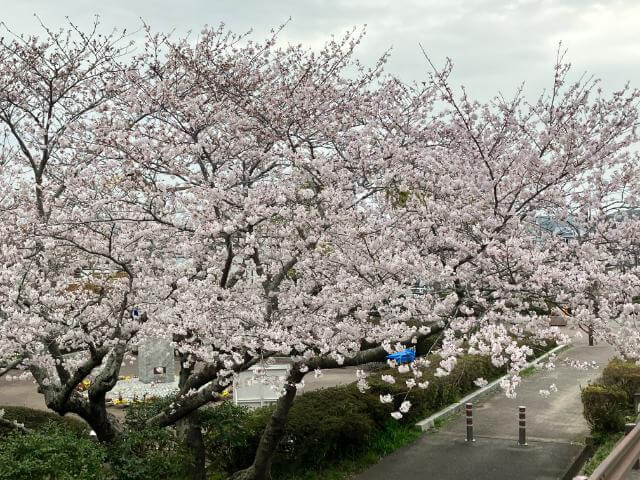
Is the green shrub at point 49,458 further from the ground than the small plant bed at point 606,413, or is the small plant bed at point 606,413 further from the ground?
the green shrub at point 49,458

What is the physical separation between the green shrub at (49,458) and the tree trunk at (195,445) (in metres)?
2.18

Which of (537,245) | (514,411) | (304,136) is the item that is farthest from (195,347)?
(514,411)

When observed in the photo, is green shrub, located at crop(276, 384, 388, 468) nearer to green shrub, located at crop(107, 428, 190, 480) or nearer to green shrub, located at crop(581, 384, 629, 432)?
green shrub, located at crop(107, 428, 190, 480)

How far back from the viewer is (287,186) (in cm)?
764

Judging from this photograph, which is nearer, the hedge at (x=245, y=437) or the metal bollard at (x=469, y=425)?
the hedge at (x=245, y=437)

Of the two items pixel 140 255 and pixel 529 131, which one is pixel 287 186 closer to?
pixel 140 255

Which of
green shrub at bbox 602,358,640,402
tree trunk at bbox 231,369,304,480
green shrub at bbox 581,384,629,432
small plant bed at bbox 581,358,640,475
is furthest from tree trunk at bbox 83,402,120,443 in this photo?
green shrub at bbox 602,358,640,402

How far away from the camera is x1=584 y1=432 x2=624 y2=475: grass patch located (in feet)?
32.5

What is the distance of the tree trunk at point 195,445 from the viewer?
30.0 ft

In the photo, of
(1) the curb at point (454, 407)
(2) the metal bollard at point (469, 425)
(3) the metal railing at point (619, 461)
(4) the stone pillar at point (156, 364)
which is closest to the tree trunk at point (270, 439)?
(1) the curb at point (454, 407)

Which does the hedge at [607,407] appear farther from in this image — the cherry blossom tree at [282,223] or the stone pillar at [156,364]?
the stone pillar at [156,364]

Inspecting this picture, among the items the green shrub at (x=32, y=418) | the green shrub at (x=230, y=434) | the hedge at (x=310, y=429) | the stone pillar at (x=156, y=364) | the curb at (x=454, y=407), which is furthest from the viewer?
the stone pillar at (x=156, y=364)

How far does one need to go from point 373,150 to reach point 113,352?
472cm

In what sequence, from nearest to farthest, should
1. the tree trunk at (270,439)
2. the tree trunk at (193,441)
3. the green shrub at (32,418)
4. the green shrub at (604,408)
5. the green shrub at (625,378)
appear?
1. the tree trunk at (270,439)
2. the tree trunk at (193,441)
3. the green shrub at (32,418)
4. the green shrub at (604,408)
5. the green shrub at (625,378)
